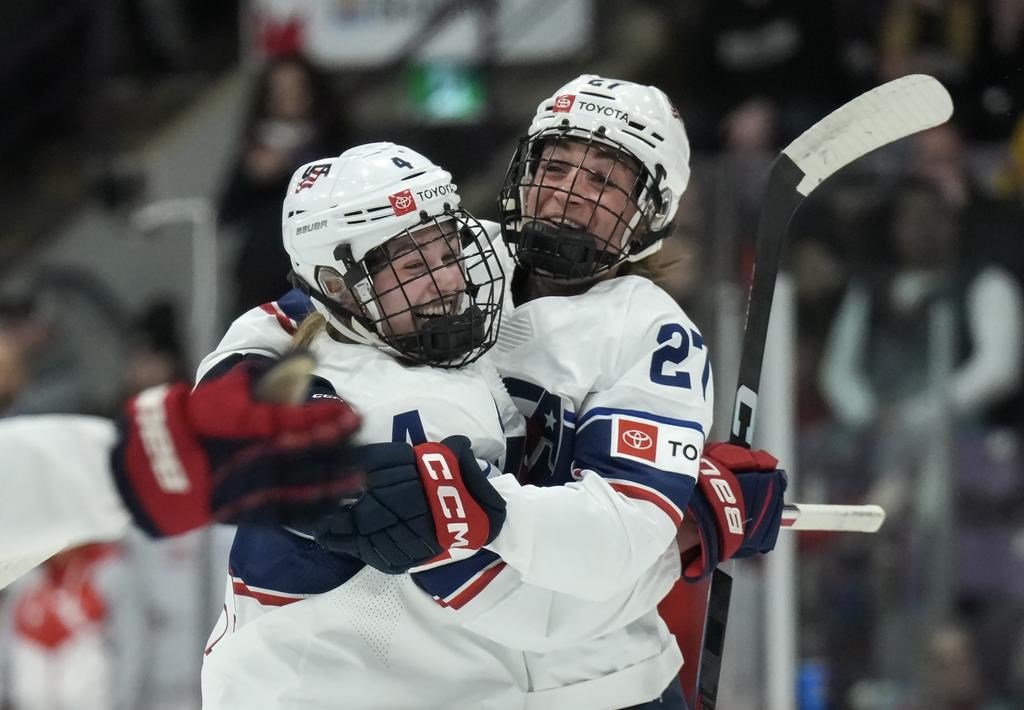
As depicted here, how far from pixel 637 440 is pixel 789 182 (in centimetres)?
68

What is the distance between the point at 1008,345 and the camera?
3639 mm

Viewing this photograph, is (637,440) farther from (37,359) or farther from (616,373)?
(37,359)

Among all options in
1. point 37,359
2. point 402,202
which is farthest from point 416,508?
point 37,359

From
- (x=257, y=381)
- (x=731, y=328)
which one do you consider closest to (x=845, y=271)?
(x=731, y=328)

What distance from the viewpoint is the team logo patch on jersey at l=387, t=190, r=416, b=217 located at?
6.09 ft

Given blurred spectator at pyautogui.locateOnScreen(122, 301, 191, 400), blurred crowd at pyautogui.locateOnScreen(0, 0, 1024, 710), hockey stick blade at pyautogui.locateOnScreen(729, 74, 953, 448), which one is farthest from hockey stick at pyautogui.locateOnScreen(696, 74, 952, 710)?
blurred spectator at pyautogui.locateOnScreen(122, 301, 191, 400)

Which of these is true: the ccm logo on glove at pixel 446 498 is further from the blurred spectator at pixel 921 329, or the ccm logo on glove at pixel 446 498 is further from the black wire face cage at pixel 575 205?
the blurred spectator at pixel 921 329

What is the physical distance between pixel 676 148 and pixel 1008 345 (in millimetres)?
1807

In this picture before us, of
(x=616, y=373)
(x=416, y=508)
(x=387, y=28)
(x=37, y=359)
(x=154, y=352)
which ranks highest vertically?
(x=387, y=28)

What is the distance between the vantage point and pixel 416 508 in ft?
5.57

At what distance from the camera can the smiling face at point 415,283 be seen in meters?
1.86

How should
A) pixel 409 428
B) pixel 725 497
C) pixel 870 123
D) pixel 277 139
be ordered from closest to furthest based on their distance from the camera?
pixel 409 428 < pixel 725 497 < pixel 870 123 < pixel 277 139

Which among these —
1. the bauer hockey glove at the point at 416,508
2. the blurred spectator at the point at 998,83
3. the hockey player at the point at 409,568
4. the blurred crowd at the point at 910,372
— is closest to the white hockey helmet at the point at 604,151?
the hockey player at the point at 409,568

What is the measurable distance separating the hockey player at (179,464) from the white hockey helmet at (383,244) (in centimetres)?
45
